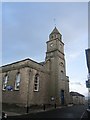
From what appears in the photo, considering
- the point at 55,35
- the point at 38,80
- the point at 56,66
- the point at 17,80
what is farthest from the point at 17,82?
the point at 55,35

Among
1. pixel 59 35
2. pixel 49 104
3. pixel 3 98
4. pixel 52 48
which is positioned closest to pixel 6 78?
pixel 3 98

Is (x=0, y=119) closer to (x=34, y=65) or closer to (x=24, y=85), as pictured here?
(x=24, y=85)

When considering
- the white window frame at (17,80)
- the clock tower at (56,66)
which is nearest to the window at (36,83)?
the white window frame at (17,80)

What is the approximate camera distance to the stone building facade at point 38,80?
24.7m

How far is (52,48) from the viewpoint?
3419 cm

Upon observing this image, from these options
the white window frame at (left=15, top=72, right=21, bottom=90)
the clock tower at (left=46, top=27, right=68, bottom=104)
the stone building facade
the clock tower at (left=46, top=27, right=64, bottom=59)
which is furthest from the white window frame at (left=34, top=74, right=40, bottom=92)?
the clock tower at (left=46, top=27, right=64, bottom=59)

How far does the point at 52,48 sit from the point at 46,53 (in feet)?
5.26

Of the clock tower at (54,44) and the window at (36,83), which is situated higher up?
the clock tower at (54,44)

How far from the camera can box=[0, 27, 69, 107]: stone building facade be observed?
24656mm

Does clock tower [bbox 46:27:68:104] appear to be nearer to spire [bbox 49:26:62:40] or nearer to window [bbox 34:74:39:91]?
spire [bbox 49:26:62:40]

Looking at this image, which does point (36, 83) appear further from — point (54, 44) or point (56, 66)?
point (54, 44)

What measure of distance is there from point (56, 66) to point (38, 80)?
590 cm

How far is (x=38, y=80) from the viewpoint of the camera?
27.3 metres

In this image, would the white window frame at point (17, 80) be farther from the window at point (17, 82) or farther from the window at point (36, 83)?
the window at point (36, 83)
